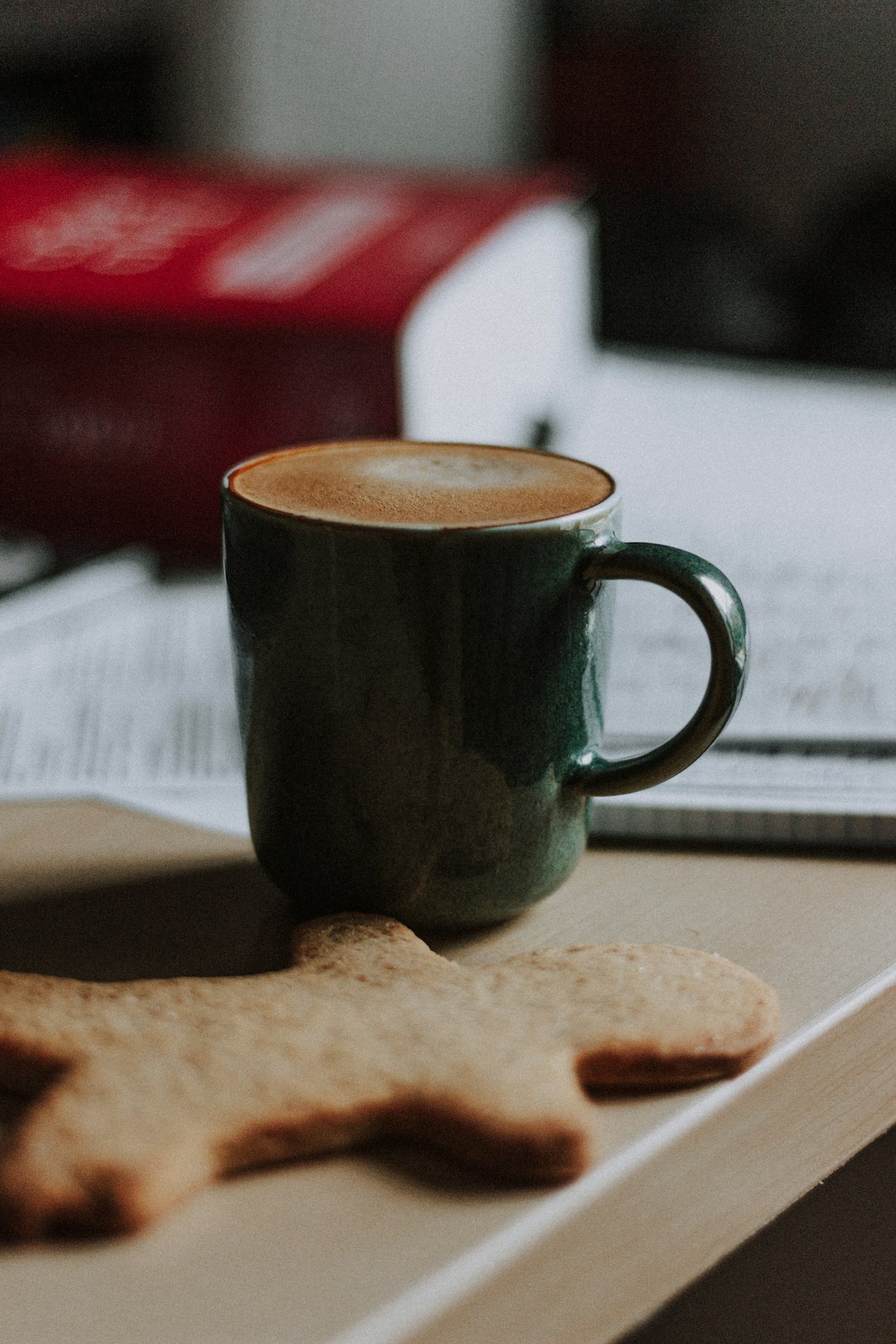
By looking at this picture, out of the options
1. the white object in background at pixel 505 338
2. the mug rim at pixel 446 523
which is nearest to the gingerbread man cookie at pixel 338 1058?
the mug rim at pixel 446 523

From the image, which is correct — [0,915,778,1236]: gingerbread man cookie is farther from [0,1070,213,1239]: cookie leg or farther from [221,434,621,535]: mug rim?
[221,434,621,535]: mug rim

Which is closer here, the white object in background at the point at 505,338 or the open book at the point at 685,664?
the open book at the point at 685,664

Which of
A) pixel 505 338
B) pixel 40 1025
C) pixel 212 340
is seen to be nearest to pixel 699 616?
pixel 40 1025

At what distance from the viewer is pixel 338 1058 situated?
0.30m

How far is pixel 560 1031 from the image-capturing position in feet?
1.04

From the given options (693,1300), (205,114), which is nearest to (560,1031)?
(693,1300)

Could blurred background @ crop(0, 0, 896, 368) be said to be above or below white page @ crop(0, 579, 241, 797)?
above

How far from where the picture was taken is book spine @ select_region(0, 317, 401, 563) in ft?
2.46

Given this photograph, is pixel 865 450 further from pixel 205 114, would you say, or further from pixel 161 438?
pixel 205 114

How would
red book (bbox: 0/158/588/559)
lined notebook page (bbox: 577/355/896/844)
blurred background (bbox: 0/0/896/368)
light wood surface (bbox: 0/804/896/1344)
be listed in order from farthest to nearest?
1. blurred background (bbox: 0/0/896/368)
2. red book (bbox: 0/158/588/559)
3. lined notebook page (bbox: 577/355/896/844)
4. light wood surface (bbox: 0/804/896/1344)

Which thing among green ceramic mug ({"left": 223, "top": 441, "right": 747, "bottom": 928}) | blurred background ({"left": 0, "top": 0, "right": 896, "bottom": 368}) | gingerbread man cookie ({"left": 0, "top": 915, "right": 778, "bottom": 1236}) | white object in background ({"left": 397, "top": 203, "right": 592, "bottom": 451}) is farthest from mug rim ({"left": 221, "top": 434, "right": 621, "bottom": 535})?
blurred background ({"left": 0, "top": 0, "right": 896, "bottom": 368})

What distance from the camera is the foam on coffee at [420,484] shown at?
1.19 feet

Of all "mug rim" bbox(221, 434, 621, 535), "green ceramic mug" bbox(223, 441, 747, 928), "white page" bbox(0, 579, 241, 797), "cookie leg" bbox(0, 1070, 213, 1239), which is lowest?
"white page" bbox(0, 579, 241, 797)

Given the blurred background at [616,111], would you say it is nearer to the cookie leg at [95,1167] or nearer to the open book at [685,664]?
the open book at [685,664]
